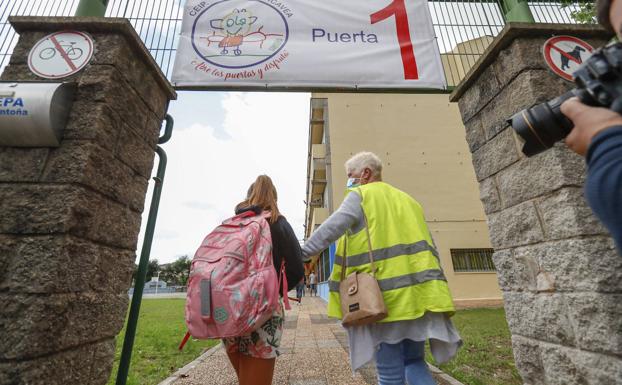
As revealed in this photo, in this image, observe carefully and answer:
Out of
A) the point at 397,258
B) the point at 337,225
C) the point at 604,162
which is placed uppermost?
the point at 337,225

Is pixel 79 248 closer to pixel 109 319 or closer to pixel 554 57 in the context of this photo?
pixel 109 319

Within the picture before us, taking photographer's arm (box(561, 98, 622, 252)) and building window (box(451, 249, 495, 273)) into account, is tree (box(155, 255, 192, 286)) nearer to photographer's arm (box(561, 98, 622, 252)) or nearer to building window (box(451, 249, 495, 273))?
building window (box(451, 249, 495, 273))

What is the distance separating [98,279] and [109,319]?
303mm

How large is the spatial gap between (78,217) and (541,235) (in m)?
2.85

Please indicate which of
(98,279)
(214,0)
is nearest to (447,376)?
(98,279)

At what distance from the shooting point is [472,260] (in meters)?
10.6

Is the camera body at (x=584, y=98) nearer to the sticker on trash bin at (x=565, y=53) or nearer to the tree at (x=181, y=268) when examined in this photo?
the sticker on trash bin at (x=565, y=53)

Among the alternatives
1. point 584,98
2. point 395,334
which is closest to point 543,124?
point 584,98

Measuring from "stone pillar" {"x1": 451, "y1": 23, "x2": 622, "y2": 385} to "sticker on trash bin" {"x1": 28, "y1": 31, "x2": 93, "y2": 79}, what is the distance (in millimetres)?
3028

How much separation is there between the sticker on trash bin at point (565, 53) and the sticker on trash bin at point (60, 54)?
A: 10.7 ft

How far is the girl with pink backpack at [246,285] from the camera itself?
160cm

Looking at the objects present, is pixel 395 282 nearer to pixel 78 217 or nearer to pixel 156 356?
pixel 78 217

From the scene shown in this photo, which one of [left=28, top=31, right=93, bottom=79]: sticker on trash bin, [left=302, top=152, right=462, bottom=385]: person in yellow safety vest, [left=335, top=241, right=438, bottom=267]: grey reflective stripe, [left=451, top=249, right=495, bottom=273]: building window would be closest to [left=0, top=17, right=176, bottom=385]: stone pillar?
[left=28, top=31, right=93, bottom=79]: sticker on trash bin

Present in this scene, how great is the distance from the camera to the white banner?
8.97 ft
